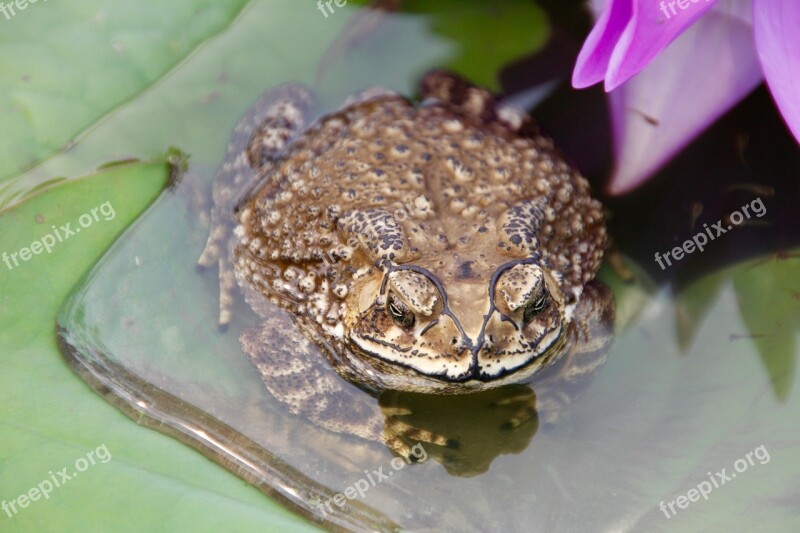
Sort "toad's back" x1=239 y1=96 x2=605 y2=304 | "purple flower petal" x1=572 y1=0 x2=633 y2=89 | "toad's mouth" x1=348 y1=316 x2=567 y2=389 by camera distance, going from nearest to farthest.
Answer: "purple flower petal" x1=572 y1=0 x2=633 y2=89, "toad's mouth" x1=348 y1=316 x2=567 y2=389, "toad's back" x1=239 y1=96 x2=605 y2=304

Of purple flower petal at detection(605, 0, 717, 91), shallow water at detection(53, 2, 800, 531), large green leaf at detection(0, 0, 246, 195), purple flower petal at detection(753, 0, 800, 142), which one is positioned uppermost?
large green leaf at detection(0, 0, 246, 195)

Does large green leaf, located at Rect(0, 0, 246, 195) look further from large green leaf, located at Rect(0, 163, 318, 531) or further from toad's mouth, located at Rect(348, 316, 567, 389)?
toad's mouth, located at Rect(348, 316, 567, 389)

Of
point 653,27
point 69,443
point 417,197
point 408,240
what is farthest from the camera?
point 417,197

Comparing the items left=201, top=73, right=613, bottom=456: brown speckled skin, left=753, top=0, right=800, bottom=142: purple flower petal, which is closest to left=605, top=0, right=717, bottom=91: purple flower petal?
left=753, top=0, right=800, bottom=142: purple flower petal

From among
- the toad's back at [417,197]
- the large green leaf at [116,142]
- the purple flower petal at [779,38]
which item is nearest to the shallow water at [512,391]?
the large green leaf at [116,142]

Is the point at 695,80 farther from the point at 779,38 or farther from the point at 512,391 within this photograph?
the point at 512,391

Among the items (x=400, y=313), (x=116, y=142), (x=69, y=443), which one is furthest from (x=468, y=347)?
(x=116, y=142)
